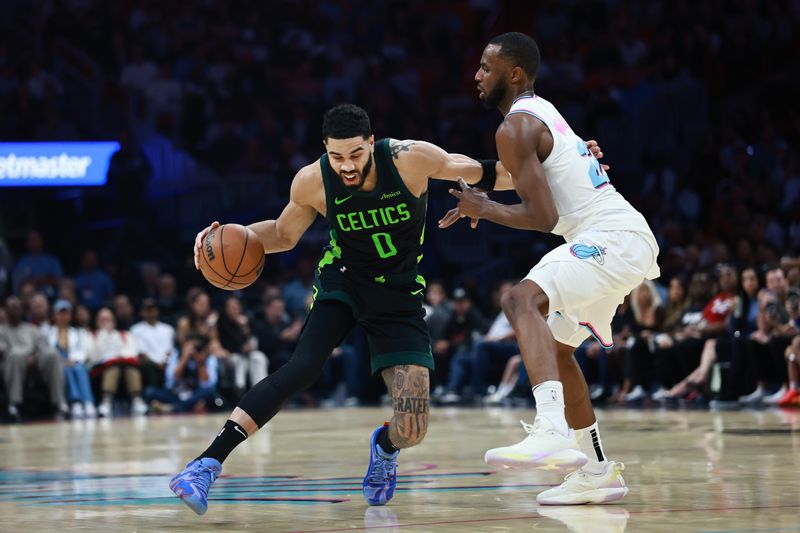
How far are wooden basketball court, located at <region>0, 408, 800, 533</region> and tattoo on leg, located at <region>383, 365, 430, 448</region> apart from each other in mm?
289

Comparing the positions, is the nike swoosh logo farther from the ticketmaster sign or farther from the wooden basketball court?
the ticketmaster sign

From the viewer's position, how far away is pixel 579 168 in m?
4.94

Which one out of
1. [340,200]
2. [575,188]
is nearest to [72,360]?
[340,200]

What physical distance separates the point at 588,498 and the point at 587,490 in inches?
1.6

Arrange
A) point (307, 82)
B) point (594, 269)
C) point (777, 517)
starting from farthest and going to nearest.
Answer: point (307, 82)
point (594, 269)
point (777, 517)

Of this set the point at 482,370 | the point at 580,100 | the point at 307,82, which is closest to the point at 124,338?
the point at 482,370

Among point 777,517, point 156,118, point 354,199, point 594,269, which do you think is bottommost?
point 777,517

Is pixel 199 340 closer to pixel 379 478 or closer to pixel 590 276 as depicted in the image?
pixel 379 478

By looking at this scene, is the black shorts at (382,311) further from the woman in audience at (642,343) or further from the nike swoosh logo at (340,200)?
the woman in audience at (642,343)

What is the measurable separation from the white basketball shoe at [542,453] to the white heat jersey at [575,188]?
90cm

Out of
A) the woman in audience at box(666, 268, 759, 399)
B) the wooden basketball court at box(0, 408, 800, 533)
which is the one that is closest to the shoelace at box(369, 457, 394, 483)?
the wooden basketball court at box(0, 408, 800, 533)

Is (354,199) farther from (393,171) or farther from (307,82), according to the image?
(307,82)

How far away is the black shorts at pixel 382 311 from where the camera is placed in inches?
209

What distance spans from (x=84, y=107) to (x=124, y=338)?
462cm
